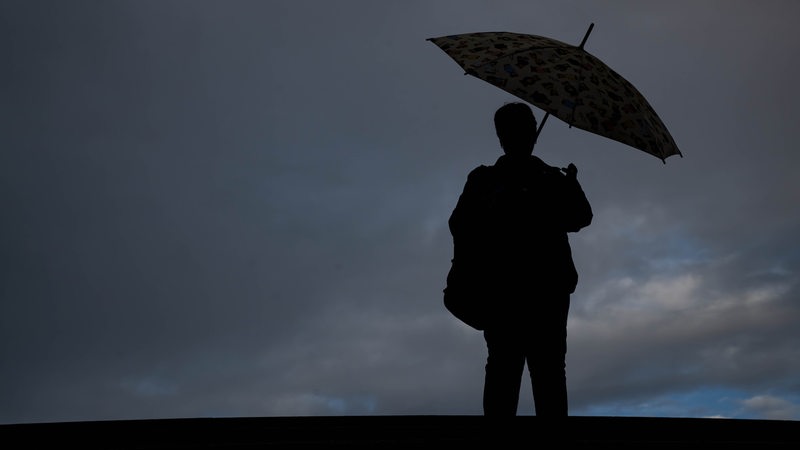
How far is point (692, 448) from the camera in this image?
6.13 m

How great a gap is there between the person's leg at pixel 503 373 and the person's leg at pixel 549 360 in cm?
7

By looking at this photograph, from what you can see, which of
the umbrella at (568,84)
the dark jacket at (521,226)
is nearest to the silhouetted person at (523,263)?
the dark jacket at (521,226)

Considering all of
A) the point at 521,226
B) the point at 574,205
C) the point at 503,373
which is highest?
the point at 574,205

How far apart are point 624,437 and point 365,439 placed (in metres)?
2.07

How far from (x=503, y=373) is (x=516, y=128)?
1103 mm

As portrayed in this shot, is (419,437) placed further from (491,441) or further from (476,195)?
(476,195)

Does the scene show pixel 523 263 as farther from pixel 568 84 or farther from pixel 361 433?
pixel 361 433

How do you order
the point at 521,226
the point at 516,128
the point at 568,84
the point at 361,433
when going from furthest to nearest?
1. the point at 361,433
2. the point at 568,84
3. the point at 516,128
4. the point at 521,226

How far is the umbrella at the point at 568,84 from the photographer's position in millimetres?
4367

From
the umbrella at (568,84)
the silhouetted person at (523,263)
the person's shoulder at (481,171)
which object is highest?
the umbrella at (568,84)

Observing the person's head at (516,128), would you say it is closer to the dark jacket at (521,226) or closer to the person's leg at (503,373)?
the dark jacket at (521,226)

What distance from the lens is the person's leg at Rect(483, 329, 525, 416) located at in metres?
3.69

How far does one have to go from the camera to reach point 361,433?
652cm

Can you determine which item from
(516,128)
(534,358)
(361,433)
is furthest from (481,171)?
(361,433)
